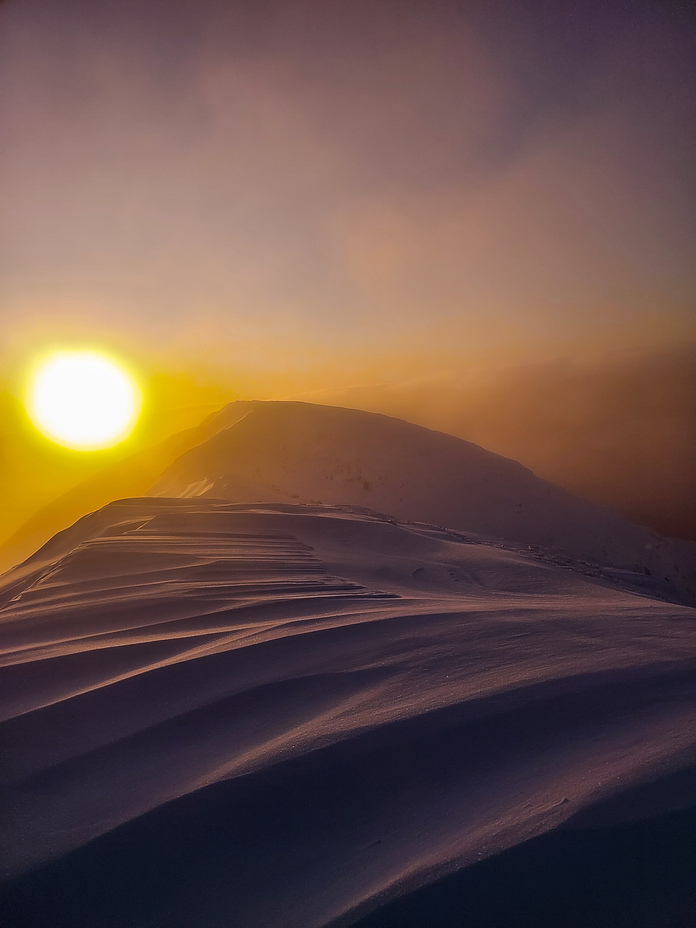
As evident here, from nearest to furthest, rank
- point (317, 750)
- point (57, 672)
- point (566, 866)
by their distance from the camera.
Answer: point (566, 866), point (317, 750), point (57, 672)

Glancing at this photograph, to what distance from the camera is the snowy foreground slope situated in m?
→ 1.33

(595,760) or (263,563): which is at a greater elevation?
(263,563)

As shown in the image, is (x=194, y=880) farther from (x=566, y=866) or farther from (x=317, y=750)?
(x=566, y=866)

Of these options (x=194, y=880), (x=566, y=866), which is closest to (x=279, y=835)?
(x=194, y=880)

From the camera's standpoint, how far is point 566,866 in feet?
4.04

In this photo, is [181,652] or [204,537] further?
[204,537]

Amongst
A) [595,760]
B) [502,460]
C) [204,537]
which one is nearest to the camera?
[595,760]

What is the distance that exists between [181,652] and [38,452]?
5958cm

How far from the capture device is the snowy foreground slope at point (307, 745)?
133 cm

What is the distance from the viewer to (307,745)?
1.75 meters

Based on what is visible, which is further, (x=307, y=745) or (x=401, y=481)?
(x=401, y=481)

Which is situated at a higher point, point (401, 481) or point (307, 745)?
point (401, 481)

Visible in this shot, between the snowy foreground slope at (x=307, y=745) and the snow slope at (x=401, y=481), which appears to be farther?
the snow slope at (x=401, y=481)

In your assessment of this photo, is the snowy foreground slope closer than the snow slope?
Yes
